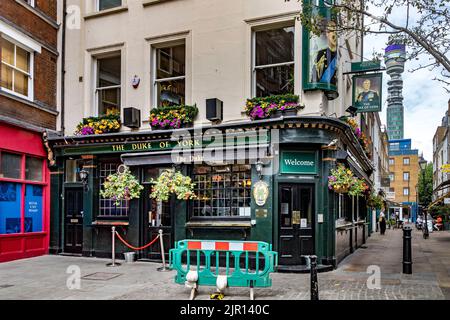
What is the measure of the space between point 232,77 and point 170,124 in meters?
2.41

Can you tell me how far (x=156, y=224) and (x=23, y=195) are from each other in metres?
4.48

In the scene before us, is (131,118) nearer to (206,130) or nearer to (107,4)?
(206,130)

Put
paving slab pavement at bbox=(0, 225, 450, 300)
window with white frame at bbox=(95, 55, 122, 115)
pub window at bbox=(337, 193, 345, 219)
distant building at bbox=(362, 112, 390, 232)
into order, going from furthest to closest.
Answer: distant building at bbox=(362, 112, 390, 232) < window with white frame at bbox=(95, 55, 122, 115) < pub window at bbox=(337, 193, 345, 219) < paving slab pavement at bbox=(0, 225, 450, 300)

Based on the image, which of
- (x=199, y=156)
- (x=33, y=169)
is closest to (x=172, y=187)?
(x=199, y=156)

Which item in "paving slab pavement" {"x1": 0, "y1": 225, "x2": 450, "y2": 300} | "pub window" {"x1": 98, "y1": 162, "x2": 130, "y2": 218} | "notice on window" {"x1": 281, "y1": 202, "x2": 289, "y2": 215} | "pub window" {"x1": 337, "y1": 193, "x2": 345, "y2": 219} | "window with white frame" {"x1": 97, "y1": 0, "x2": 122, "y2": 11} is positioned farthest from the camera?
"window with white frame" {"x1": 97, "y1": 0, "x2": 122, "y2": 11}

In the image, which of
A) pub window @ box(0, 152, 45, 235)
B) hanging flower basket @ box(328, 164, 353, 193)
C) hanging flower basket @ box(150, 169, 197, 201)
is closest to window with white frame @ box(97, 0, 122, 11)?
pub window @ box(0, 152, 45, 235)

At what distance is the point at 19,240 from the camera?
13.6 m

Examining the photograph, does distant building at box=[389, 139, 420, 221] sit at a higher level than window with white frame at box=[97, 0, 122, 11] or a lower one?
lower

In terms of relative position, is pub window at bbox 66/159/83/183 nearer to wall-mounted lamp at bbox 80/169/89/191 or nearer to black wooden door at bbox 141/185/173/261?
wall-mounted lamp at bbox 80/169/89/191

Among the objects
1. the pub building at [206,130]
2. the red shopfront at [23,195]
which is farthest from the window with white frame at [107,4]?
the red shopfront at [23,195]

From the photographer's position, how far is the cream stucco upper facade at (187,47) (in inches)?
499

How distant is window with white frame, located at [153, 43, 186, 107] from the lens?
46.2 ft

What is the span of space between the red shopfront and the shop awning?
3314mm
